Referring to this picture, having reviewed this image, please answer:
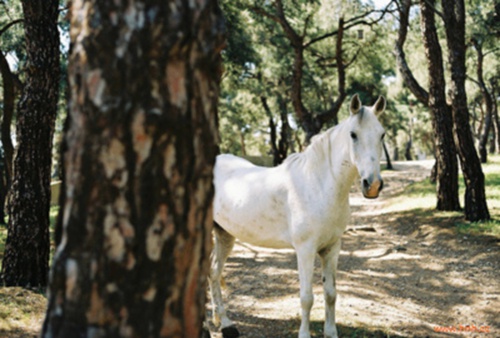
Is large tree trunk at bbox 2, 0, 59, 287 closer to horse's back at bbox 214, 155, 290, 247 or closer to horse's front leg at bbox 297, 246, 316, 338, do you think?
horse's back at bbox 214, 155, 290, 247

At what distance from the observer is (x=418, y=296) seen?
264 inches

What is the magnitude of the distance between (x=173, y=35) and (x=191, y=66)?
116 millimetres

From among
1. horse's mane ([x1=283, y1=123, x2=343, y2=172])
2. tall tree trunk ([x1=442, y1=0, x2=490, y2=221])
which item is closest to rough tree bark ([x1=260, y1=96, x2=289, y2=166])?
tall tree trunk ([x1=442, y1=0, x2=490, y2=221])

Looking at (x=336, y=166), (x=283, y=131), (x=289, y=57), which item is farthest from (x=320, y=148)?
(x=283, y=131)

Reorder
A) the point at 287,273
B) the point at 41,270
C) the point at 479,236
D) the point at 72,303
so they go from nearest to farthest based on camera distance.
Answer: the point at 72,303
the point at 41,270
the point at 287,273
the point at 479,236

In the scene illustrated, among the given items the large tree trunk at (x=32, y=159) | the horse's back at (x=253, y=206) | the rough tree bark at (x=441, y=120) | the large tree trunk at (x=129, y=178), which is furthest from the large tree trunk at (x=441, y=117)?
the large tree trunk at (x=129, y=178)

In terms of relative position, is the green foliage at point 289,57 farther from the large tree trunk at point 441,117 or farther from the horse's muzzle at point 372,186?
the horse's muzzle at point 372,186

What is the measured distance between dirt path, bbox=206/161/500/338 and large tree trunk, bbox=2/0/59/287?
8.20ft

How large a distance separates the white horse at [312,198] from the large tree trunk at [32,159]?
2.42 m

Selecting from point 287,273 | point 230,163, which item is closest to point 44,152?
point 230,163

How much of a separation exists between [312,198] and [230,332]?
5.93 ft

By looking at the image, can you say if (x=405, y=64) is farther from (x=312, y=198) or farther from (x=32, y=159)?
(x=32, y=159)

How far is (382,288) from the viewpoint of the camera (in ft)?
23.3

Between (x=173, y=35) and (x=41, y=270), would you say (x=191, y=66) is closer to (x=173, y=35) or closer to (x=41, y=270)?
(x=173, y=35)
